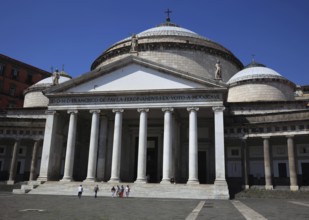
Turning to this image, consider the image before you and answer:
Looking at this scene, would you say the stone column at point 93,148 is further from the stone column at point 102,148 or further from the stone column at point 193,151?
the stone column at point 193,151

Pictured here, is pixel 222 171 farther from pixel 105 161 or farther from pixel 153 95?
pixel 105 161

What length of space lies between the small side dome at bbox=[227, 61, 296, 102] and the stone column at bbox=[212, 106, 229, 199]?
12.1 meters

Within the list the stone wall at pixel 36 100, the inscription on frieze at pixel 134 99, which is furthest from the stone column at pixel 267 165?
the stone wall at pixel 36 100

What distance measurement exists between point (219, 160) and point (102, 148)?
1157cm

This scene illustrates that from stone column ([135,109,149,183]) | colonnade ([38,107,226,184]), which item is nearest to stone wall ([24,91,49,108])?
colonnade ([38,107,226,184])

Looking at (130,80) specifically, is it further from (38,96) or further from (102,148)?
(38,96)

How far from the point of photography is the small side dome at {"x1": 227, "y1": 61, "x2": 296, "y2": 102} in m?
37.7

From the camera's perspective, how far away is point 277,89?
3794 cm

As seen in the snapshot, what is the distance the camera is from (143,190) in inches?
1003

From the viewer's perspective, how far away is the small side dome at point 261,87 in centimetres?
3766

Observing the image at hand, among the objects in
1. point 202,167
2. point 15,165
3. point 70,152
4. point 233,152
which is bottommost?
point 15,165

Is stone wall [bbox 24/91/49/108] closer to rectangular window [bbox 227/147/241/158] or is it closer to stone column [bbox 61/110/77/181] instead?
stone column [bbox 61/110/77/181]

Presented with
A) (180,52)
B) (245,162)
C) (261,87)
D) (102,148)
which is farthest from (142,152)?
(261,87)

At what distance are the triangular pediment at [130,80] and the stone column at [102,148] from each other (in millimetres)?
3514
